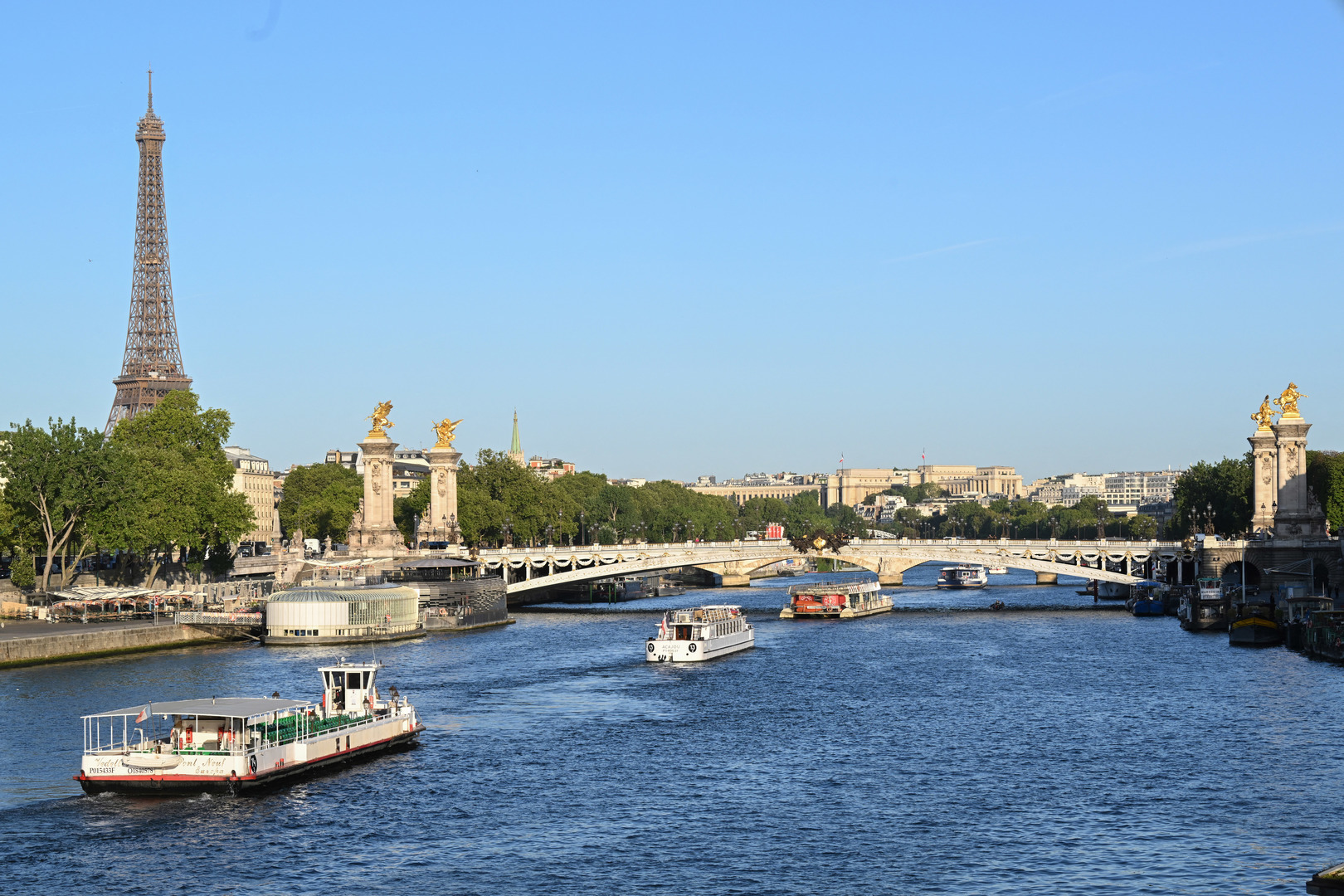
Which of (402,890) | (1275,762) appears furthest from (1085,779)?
(402,890)

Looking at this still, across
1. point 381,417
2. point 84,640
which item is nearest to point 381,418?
point 381,417

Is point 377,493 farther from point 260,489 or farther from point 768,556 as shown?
point 260,489

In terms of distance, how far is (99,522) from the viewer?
8812 centimetres

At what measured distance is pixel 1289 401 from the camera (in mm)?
105375

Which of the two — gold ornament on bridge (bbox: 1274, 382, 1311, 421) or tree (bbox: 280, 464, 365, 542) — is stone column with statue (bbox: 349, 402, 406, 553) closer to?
tree (bbox: 280, 464, 365, 542)

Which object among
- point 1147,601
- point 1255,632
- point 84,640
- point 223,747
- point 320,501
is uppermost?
point 320,501

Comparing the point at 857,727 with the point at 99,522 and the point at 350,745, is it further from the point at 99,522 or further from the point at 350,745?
the point at 99,522

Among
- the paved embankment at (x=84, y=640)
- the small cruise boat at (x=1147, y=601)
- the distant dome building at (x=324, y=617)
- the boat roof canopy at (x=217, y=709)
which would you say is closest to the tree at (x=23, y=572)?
the paved embankment at (x=84, y=640)

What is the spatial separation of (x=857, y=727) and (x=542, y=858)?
1982cm

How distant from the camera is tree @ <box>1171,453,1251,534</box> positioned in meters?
131

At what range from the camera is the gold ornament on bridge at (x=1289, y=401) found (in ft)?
345

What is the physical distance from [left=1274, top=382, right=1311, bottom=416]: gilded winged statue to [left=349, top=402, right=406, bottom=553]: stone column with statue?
59.7m

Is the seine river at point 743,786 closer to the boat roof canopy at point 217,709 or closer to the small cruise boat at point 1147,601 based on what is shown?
the boat roof canopy at point 217,709

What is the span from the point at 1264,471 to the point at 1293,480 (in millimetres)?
3755
